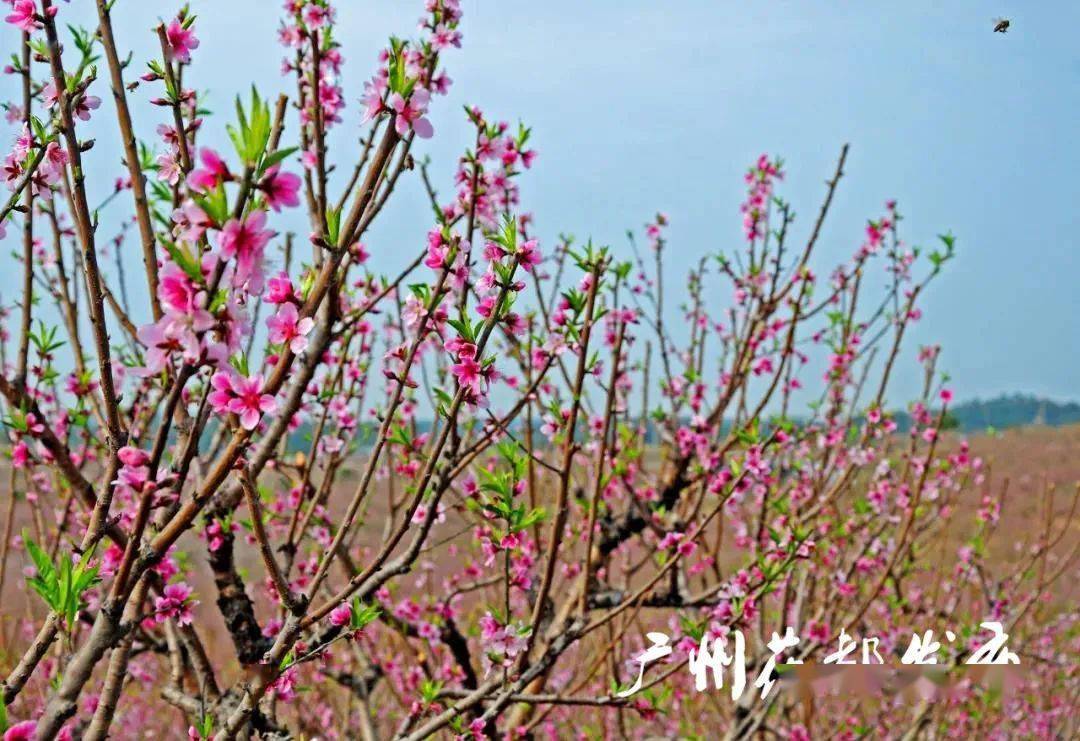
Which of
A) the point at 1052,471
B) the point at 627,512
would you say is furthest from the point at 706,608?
the point at 1052,471

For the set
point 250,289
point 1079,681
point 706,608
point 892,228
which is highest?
point 892,228

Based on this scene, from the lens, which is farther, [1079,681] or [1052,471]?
[1052,471]

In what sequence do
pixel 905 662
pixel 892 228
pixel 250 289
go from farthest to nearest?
pixel 892 228 < pixel 905 662 < pixel 250 289

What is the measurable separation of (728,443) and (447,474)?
2.49 m

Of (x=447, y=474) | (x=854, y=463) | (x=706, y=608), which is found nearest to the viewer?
(x=447, y=474)

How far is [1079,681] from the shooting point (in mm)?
6383

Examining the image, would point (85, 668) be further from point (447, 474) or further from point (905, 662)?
point (905, 662)

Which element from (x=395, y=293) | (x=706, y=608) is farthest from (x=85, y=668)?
(x=706, y=608)

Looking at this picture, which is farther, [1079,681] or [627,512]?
[1079,681]

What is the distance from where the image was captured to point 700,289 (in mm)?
6207

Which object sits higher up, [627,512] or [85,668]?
[627,512]

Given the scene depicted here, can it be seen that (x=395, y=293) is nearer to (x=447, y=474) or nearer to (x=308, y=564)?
(x=308, y=564)

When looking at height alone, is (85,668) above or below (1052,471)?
below

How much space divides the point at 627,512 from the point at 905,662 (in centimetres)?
149
